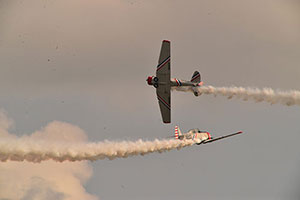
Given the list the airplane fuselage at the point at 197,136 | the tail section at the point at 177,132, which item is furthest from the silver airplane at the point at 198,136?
the tail section at the point at 177,132

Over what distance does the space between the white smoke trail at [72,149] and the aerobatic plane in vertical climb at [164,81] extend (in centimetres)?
406

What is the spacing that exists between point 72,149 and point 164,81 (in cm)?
1021

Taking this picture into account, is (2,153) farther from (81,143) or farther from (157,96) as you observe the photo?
(157,96)

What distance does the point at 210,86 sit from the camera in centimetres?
6150

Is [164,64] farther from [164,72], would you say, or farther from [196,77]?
[196,77]

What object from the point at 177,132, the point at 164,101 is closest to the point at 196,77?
the point at 164,101

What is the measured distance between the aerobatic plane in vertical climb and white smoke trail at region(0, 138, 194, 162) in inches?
160

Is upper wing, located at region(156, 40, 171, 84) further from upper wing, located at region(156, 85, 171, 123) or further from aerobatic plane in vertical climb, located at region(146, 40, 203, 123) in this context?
upper wing, located at region(156, 85, 171, 123)

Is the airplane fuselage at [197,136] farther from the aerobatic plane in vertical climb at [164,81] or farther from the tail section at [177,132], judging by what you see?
the aerobatic plane in vertical climb at [164,81]

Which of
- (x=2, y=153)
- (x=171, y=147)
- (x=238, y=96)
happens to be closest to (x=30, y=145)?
(x=2, y=153)

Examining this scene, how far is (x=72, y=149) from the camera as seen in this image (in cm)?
5284

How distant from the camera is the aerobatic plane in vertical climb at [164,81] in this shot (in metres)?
56.0

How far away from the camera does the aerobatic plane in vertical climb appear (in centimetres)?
5597

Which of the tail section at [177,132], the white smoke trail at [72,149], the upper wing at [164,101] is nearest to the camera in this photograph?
the white smoke trail at [72,149]
